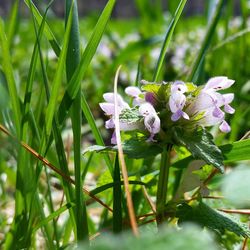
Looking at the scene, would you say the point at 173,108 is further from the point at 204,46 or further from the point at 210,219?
the point at 204,46

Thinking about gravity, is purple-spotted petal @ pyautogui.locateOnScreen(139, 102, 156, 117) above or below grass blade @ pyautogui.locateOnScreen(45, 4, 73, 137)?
below

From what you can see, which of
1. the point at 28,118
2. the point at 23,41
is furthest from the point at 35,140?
the point at 23,41

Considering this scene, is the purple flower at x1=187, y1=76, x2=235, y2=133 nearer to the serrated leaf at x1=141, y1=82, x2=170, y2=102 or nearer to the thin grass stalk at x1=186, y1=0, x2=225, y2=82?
the serrated leaf at x1=141, y1=82, x2=170, y2=102

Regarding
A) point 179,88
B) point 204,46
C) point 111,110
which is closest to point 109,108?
point 111,110

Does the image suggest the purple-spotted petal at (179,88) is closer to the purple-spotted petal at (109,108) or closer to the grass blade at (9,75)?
the purple-spotted petal at (109,108)

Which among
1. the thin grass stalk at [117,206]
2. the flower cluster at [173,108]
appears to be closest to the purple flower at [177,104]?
the flower cluster at [173,108]

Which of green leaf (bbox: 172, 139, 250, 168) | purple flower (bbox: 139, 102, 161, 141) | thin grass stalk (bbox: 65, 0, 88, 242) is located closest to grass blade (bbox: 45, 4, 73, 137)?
thin grass stalk (bbox: 65, 0, 88, 242)

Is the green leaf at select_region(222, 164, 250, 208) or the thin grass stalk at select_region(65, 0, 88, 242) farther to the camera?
the thin grass stalk at select_region(65, 0, 88, 242)
